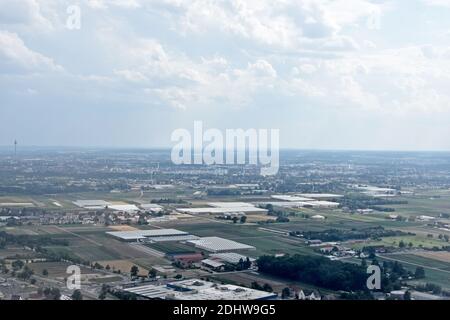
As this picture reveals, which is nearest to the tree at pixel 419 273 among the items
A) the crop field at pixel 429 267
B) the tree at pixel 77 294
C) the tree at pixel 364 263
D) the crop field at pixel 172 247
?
the crop field at pixel 429 267

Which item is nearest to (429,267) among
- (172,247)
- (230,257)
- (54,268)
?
(230,257)

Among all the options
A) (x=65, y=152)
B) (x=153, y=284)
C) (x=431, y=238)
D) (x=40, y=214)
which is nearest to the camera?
(x=153, y=284)

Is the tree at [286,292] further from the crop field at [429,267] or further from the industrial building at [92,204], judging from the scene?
the industrial building at [92,204]
